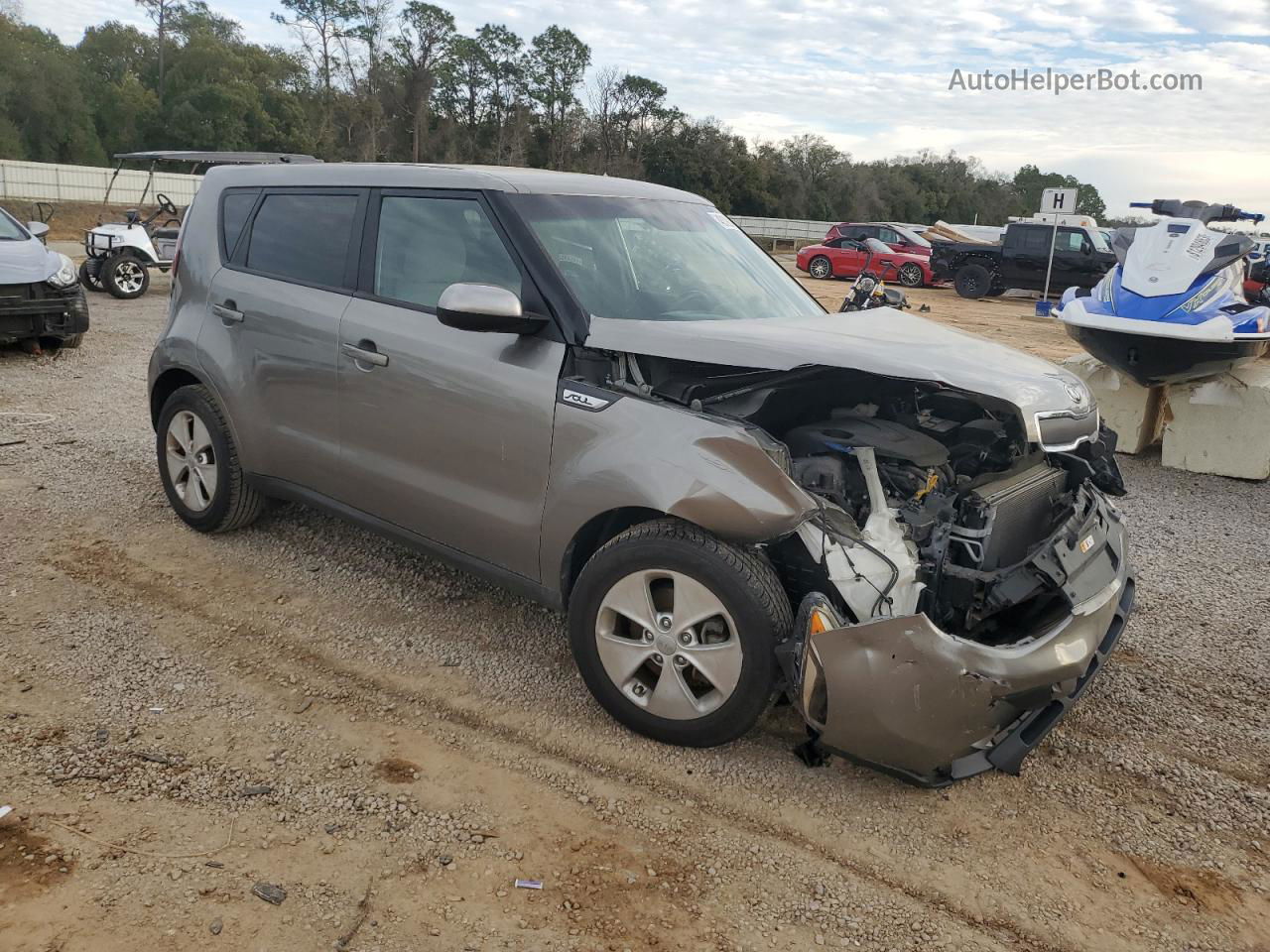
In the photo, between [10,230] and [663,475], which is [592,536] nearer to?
[663,475]

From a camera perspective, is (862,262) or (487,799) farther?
(862,262)

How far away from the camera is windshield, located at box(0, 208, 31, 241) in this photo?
379 inches

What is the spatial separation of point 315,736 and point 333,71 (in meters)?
65.8

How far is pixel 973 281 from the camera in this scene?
23.0 m

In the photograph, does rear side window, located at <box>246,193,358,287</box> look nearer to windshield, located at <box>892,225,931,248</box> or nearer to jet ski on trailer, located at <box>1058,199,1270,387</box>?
jet ski on trailer, located at <box>1058,199,1270,387</box>

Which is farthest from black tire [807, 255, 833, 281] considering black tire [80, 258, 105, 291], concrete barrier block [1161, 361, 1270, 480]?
concrete barrier block [1161, 361, 1270, 480]

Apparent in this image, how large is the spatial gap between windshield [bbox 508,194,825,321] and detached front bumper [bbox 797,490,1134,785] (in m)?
1.49

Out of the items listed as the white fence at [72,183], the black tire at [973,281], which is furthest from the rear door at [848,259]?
the white fence at [72,183]

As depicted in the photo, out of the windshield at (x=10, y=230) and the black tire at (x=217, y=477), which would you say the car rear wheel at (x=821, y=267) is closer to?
the windshield at (x=10, y=230)

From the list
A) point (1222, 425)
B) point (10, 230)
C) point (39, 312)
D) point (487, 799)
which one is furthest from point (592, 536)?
point (10, 230)

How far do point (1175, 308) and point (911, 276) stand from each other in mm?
18806

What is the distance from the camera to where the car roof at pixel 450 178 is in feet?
12.6

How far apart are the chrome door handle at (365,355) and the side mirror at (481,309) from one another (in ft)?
1.92

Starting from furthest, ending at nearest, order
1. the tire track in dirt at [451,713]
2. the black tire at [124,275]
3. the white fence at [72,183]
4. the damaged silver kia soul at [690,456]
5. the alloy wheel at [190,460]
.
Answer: the white fence at [72,183]
the black tire at [124,275]
the alloy wheel at [190,460]
the damaged silver kia soul at [690,456]
the tire track in dirt at [451,713]
